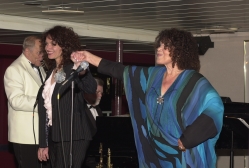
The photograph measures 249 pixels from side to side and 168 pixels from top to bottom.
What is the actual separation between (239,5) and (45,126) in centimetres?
314

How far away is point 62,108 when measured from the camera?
169 inches

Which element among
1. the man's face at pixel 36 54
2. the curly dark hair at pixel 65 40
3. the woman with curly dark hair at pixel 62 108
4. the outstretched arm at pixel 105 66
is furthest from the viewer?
the man's face at pixel 36 54

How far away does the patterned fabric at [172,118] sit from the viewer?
3756 millimetres

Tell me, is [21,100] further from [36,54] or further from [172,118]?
[172,118]

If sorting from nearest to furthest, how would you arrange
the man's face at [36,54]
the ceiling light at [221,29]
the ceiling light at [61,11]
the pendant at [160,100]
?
the pendant at [160,100], the man's face at [36,54], the ceiling light at [61,11], the ceiling light at [221,29]

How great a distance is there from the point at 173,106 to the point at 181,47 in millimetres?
455

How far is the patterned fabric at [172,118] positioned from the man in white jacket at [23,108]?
1.37m

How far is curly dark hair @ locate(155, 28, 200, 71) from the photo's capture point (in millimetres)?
3893

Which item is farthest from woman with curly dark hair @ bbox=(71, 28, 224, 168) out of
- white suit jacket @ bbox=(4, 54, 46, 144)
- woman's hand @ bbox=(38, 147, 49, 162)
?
white suit jacket @ bbox=(4, 54, 46, 144)

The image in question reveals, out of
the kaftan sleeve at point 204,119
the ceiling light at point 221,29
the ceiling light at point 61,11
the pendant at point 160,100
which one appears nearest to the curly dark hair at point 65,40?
the pendant at point 160,100

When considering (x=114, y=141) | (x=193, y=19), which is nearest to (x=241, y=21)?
(x=193, y=19)

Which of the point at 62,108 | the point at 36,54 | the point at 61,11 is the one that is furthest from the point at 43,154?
the point at 61,11

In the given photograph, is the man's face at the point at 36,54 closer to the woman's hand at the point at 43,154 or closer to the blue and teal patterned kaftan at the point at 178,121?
the woman's hand at the point at 43,154

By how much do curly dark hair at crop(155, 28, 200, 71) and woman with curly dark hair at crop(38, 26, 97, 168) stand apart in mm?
672
